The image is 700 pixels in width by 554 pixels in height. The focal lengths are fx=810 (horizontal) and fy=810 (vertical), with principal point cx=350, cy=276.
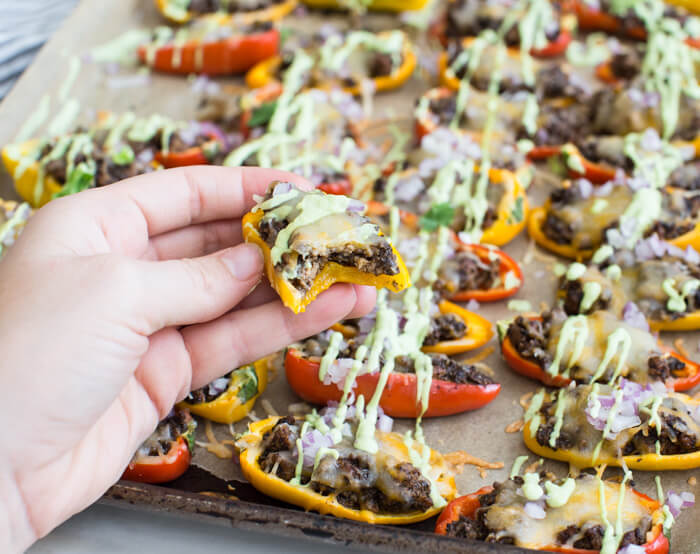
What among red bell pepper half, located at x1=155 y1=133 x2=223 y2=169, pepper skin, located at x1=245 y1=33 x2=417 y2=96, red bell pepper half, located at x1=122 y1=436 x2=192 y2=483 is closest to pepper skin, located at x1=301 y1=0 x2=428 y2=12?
pepper skin, located at x1=245 y1=33 x2=417 y2=96

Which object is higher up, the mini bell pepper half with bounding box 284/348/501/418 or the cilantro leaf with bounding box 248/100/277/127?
the cilantro leaf with bounding box 248/100/277/127

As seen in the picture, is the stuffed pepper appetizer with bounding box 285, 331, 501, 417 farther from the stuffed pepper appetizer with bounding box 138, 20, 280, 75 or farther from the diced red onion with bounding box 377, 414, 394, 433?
the stuffed pepper appetizer with bounding box 138, 20, 280, 75

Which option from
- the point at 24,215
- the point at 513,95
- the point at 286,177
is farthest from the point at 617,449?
the point at 24,215

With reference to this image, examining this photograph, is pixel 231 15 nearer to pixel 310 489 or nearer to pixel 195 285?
pixel 195 285

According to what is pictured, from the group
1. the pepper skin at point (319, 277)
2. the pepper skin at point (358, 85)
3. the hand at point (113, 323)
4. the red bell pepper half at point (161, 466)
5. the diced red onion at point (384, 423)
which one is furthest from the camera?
the pepper skin at point (358, 85)

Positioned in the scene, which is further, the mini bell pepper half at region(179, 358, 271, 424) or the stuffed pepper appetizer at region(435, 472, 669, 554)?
the mini bell pepper half at region(179, 358, 271, 424)

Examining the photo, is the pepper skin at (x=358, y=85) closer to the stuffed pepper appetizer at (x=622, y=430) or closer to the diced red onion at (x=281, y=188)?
the diced red onion at (x=281, y=188)

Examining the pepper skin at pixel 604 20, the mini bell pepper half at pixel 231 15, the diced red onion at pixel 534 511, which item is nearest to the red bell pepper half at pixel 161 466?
the diced red onion at pixel 534 511
